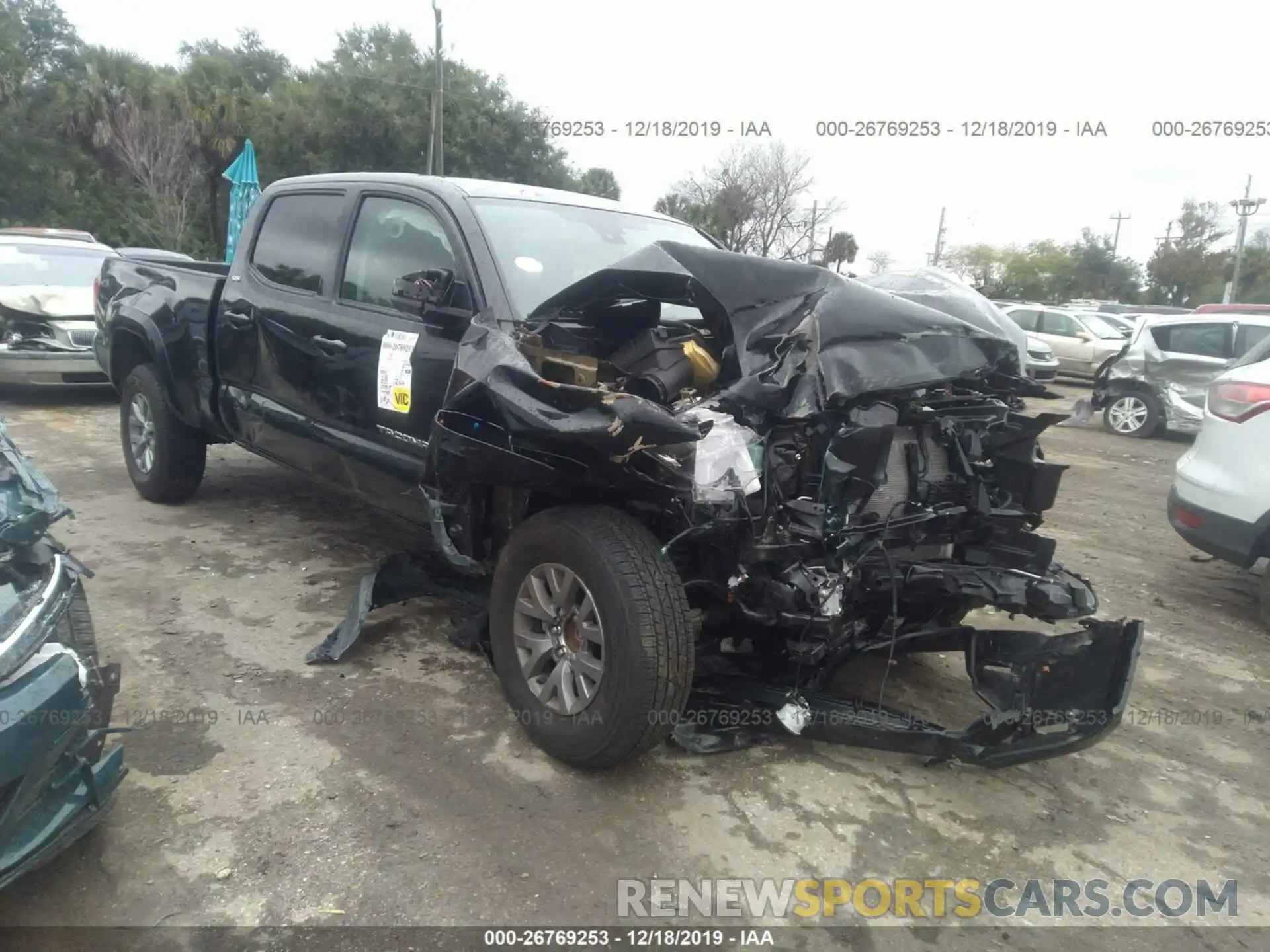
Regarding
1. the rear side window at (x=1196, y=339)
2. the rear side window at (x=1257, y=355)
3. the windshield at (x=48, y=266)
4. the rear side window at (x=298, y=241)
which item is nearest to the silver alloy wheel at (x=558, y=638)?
the rear side window at (x=298, y=241)

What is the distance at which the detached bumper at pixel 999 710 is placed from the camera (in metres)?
2.78

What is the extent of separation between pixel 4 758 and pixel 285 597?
97.0 inches

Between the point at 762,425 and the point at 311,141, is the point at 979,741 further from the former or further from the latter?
the point at 311,141

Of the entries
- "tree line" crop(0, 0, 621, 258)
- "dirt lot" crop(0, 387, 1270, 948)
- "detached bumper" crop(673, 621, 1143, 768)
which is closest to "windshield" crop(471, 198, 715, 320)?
"detached bumper" crop(673, 621, 1143, 768)

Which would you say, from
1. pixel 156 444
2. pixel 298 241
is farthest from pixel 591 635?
pixel 156 444

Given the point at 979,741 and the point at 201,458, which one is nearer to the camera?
the point at 979,741

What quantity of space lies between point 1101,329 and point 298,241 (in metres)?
16.9

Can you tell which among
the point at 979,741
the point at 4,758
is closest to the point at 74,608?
the point at 4,758

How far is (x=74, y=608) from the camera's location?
234cm

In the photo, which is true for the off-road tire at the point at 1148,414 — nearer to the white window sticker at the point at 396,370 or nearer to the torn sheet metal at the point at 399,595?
the torn sheet metal at the point at 399,595

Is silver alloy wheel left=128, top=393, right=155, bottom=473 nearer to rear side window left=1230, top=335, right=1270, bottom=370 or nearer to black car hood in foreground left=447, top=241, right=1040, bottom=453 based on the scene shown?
black car hood in foreground left=447, top=241, right=1040, bottom=453

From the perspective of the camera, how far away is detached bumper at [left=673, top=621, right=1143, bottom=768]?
9.12 feet

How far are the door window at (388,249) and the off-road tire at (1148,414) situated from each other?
33.9 feet

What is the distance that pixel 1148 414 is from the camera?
36.7ft
